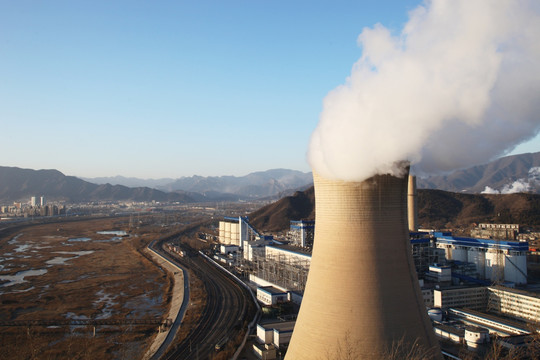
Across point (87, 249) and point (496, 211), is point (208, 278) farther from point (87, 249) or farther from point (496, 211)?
point (496, 211)

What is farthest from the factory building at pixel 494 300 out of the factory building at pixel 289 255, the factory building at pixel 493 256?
the factory building at pixel 289 255

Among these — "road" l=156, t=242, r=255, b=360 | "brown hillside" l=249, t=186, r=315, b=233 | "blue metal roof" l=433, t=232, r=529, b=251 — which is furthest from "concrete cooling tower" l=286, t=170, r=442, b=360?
"brown hillside" l=249, t=186, r=315, b=233

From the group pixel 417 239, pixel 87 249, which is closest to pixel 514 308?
pixel 417 239

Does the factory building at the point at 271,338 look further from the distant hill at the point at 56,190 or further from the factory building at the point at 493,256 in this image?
the distant hill at the point at 56,190

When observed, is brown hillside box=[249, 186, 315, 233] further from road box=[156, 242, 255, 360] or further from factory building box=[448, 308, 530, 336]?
factory building box=[448, 308, 530, 336]

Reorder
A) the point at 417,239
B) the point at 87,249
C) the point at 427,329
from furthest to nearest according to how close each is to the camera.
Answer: the point at 87,249
the point at 417,239
the point at 427,329

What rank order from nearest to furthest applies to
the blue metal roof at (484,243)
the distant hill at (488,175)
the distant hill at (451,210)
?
the blue metal roof at (484,243) < the distant hill at (451,210) < the distant hill at (488,175)
